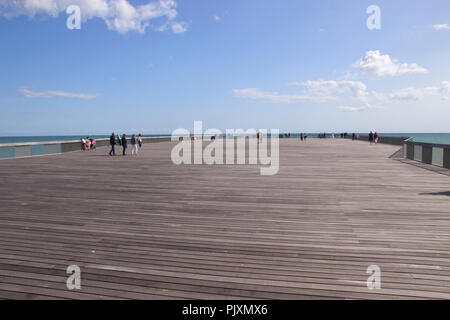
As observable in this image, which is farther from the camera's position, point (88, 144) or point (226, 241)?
point (88, 144)

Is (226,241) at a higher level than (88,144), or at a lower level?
lower

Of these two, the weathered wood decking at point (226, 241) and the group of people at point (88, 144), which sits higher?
the group of people at point (88, 144)

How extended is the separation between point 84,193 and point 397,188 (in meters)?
9.13

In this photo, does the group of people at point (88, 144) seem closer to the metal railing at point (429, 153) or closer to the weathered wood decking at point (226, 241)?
the weathered wood decking at point (226, 241)

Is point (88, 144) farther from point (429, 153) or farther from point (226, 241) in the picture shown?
point (226, 241)

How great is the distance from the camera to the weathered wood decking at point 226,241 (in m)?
3.22

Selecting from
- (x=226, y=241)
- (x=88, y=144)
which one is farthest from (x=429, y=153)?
(x=88, y=144)

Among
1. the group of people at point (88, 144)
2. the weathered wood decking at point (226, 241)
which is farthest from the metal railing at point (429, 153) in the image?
the group of people at point (88, 144)

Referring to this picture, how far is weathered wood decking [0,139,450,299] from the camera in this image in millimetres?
3217

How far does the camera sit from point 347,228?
16.9 feet

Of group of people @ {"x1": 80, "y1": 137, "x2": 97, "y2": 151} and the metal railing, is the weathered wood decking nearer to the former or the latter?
the metal railing

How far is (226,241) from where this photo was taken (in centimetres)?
455

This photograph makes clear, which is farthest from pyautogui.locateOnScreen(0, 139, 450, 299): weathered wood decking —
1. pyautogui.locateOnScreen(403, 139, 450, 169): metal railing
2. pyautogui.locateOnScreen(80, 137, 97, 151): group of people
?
pyautogui.locateOnScreen(80, 137, 97, 151): group of people

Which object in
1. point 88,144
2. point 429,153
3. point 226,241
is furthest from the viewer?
point 88,144
